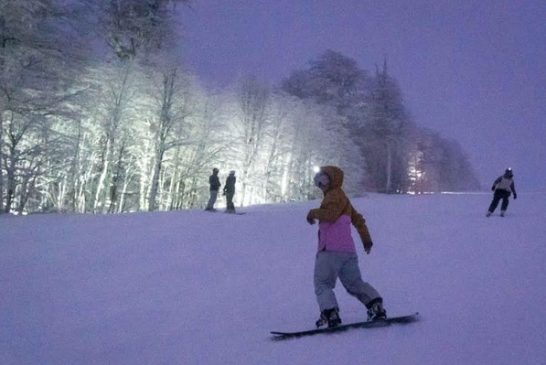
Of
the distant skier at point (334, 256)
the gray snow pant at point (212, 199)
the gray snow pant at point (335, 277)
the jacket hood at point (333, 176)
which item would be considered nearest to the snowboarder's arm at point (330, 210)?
the distant skier at point (334, 256)

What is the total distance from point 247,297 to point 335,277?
7.30 feet

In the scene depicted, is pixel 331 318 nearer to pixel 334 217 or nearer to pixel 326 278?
pixel 326 278

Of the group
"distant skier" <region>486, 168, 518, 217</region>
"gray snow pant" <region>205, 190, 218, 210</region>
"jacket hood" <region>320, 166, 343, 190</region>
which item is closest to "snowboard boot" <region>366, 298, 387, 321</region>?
"jacket hood" <region>320, 166, 343, 190</region>

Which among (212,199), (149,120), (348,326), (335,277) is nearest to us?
(348,326)

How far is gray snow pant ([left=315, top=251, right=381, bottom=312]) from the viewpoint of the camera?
514 cm

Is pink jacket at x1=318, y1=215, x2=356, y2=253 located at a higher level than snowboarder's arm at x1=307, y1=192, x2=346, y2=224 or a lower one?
lower

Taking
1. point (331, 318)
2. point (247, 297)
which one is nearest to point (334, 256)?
point (331, 318)

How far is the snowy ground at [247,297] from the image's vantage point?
4.62 metres

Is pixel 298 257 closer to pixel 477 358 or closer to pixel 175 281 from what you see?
pixel 175 281

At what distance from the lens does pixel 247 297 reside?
23.0 feet

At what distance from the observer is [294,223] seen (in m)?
16.9

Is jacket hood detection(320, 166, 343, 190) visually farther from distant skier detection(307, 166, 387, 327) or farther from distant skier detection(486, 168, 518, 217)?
distant skier detection(486, 168, 518, 217)

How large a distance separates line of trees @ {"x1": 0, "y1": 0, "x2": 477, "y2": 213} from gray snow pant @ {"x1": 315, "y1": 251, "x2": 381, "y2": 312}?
13318 mm

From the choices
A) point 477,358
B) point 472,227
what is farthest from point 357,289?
point 472,227
